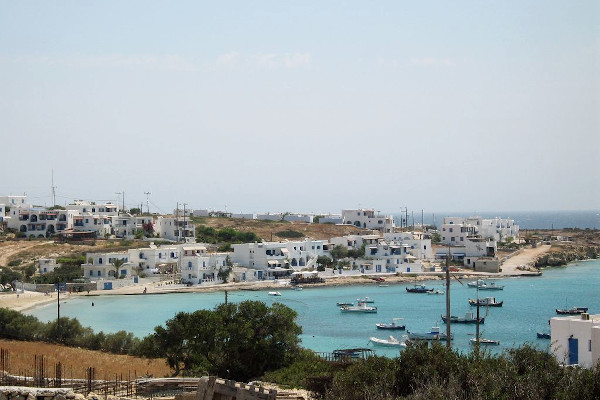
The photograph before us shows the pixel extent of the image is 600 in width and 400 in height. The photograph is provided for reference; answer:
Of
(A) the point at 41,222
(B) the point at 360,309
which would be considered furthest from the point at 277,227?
(B) the point at 360,309

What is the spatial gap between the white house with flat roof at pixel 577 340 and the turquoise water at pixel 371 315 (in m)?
14.9

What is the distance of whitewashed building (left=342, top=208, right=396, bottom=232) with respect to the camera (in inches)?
3479

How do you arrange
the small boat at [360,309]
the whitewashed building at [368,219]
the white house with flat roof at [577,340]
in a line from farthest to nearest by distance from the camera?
the whitewashed building at [368,219] → the small boat at [360,309] → the white house with flat roof at [577,340]

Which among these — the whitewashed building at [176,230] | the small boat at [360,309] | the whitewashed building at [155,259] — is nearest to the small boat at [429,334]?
the small boat at [360,309]

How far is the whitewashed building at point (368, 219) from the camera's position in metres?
88.4

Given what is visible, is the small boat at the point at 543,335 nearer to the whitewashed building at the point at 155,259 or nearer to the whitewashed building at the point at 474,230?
the whitewashed building at the point at 155,259

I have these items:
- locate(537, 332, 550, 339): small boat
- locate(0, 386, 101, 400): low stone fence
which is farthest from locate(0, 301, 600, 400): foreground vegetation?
locate(537, 332, 550, 339): small boat

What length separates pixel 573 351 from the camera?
19156 mm

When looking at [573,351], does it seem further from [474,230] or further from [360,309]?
[474,230]

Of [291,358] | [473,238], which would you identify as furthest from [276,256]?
[291,358]

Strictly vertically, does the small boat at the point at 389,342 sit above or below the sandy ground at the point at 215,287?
below

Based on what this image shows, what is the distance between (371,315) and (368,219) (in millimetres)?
41006

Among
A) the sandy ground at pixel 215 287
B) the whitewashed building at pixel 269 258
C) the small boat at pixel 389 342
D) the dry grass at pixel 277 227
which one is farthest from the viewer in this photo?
the dry grass at pixel 277 227

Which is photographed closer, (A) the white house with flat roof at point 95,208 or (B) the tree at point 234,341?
(B) the tree at point 234,341
